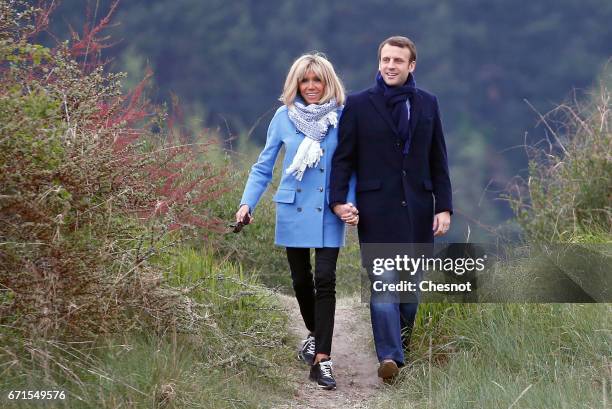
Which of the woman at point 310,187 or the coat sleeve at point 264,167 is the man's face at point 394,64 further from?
the coat sleeve at point 264,167

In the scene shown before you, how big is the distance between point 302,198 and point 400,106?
79cm

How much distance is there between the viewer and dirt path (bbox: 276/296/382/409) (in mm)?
5730

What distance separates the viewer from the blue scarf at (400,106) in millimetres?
5879

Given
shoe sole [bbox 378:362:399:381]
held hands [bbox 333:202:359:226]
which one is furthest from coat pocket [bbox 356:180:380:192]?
shoe sole [bbox 378:362:399:381]

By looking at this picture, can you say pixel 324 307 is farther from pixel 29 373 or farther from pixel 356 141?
pixel 29 373

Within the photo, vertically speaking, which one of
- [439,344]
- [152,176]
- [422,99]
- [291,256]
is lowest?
[439,344]

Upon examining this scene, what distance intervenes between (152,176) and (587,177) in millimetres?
3932

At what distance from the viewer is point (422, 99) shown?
598 centimetres

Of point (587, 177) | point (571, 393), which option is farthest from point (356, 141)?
point (587, 177)

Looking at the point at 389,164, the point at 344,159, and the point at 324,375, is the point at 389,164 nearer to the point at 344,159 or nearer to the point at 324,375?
the point at 344,159

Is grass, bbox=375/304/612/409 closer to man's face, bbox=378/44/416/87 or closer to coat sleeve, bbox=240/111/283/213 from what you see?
coat sleeve, bbox=240/111/283/213

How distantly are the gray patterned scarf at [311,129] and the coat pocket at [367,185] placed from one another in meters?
0.30

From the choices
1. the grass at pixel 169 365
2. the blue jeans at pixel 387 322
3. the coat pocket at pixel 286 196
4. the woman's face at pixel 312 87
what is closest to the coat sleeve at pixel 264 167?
the coat pocket at pixel 286 196

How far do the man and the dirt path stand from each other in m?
0.26
